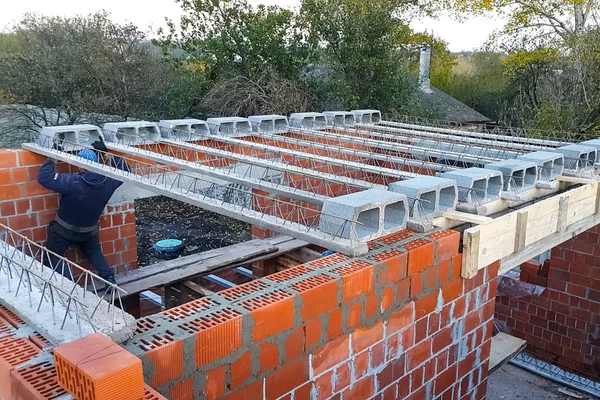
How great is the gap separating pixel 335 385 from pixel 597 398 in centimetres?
616

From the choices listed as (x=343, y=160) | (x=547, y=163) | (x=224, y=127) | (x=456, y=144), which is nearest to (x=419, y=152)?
(x=456, y=144)

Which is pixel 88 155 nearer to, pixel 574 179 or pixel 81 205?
pixel 81 205

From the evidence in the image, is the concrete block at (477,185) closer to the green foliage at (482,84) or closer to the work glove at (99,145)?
the work glove at (99,145)

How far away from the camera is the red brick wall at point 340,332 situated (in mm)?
2865

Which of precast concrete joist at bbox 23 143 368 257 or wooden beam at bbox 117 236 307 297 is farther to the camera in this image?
wooden beam at bbox 117 236 307 297

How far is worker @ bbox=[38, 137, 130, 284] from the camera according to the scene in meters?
6.04

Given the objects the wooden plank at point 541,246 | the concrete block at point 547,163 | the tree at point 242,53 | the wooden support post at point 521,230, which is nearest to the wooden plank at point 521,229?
the wooden support post at point 521,230

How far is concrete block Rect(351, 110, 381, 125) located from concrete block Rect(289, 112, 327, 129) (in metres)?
0.89

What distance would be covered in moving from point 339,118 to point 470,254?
591cm

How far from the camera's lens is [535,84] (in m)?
23.5

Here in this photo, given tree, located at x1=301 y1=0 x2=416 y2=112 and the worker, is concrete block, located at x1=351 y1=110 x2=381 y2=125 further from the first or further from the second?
tree, located at x1=301 y1=0 x2=416 y2=112

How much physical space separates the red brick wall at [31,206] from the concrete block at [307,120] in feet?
11.6

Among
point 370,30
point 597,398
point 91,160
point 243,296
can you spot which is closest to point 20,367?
point 243,296

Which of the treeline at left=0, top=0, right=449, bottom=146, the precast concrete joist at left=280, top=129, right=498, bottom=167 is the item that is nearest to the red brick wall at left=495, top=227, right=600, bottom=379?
the precast concrete joist at left=280, top=129, right=498, bottom=167
